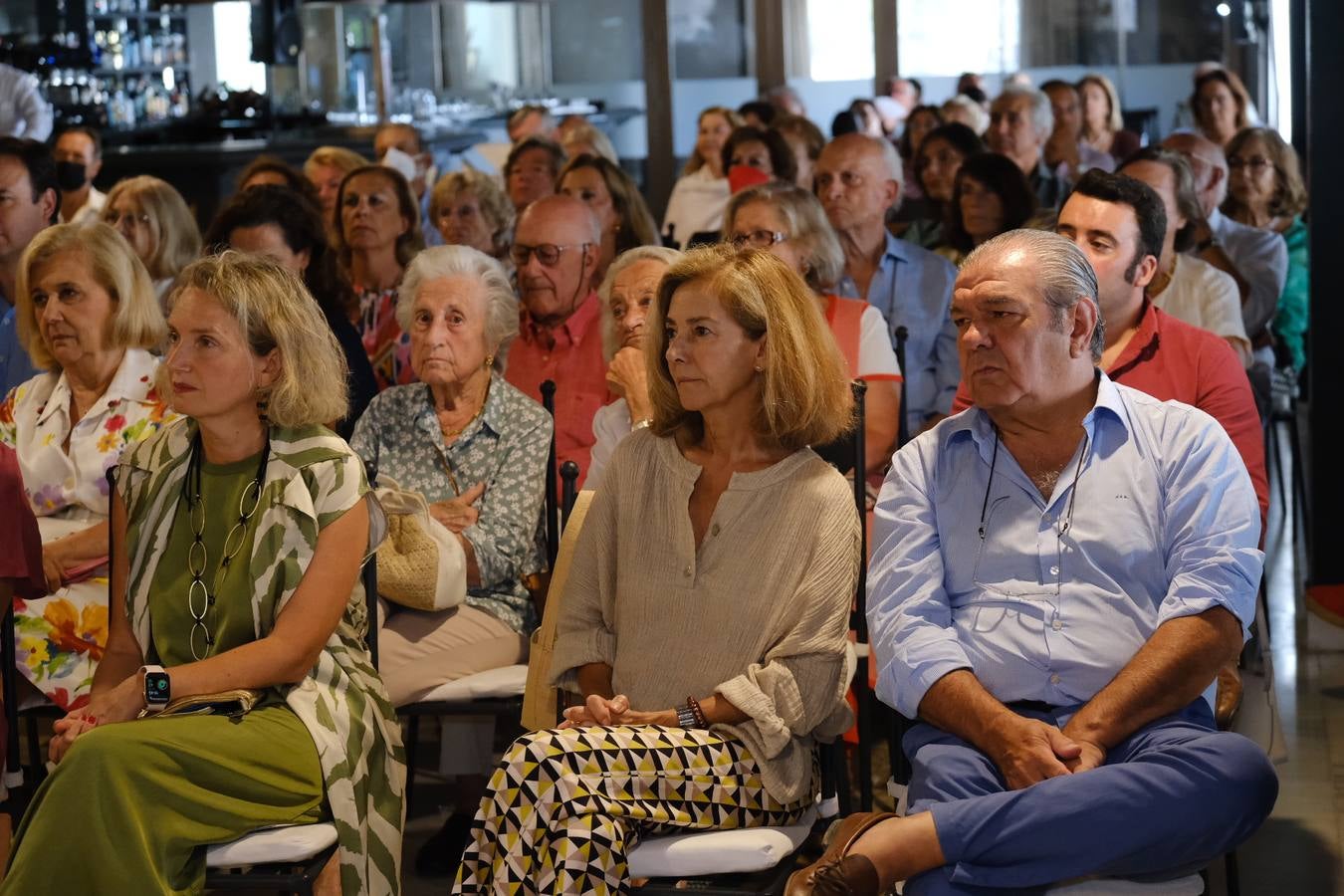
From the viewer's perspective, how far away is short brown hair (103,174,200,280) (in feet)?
17.3

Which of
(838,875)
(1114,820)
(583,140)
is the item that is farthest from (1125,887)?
(583,140)

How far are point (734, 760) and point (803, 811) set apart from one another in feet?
0.56

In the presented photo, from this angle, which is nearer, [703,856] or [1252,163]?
[703,856]

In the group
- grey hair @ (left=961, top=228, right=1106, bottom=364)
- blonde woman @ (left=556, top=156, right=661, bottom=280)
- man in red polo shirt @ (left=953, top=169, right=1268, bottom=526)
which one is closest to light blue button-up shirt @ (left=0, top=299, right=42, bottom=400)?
blonde woman @ (left=556, top=156, right=661, bottom=280)

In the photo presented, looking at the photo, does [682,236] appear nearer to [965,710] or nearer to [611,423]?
[611,423]

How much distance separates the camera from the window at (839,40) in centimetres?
1224

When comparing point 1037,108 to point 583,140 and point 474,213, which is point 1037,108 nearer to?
point 583,140

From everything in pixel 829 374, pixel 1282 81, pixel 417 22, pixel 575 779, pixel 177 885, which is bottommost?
pixel 177 885

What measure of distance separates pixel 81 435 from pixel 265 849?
1375mm

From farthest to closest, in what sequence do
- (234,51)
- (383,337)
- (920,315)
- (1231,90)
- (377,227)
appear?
1. (234,51)
2. (1231,90)
3. (377,227)
4. (383,337)
5. (920,315)

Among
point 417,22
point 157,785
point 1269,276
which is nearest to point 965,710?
point 157,785

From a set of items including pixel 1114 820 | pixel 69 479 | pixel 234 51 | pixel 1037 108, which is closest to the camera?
pixel 1114 820

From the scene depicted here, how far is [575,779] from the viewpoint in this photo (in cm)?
253

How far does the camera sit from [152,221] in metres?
5.30
